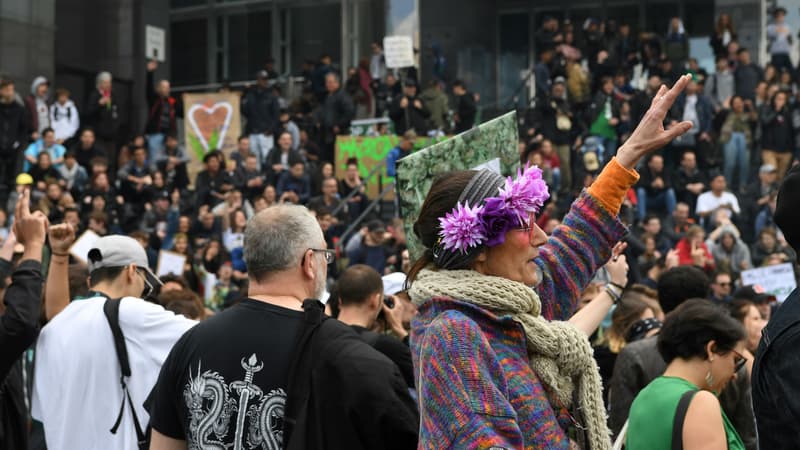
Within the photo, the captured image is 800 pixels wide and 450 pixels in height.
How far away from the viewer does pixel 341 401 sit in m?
3.49

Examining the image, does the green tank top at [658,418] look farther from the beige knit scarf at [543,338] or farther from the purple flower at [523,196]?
the purple flower at [523,196]

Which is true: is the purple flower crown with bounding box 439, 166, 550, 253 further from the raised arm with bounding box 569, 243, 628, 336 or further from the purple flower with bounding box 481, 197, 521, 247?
the raised arm with bounding box 569, 243, 628, 336

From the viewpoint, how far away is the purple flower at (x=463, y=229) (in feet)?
10.5

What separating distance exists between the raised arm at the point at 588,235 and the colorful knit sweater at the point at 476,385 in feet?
1.49

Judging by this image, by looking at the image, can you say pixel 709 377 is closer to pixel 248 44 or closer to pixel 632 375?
pixel 632 375

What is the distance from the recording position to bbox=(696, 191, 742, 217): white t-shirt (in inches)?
704

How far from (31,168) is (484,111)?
42.9 ft

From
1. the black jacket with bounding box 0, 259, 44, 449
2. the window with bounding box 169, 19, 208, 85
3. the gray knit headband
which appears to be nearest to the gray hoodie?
the window with bounding box 169, 19, 208, 85

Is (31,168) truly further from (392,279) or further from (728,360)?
(728,360)

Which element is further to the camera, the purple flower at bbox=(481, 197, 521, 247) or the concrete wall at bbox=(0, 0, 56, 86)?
the concrete wall at bbox=(0, 0, 56, 86)

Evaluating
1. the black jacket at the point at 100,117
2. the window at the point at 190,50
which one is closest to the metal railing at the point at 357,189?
the black jacket at the point at 100,117

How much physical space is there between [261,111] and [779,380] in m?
20.9

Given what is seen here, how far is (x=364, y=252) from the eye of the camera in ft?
49.5

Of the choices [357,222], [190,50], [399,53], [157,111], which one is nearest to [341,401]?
[357,222]
